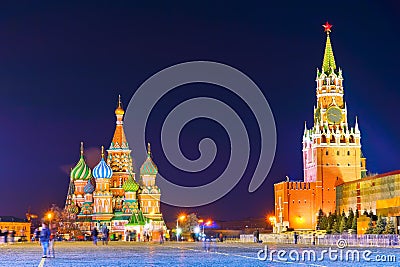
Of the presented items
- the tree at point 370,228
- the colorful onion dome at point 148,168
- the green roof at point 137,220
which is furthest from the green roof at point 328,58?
the tree at point 370,228

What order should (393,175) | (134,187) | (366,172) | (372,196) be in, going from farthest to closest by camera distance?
(366,172) → (134,187) → (372,196) → (393,175)

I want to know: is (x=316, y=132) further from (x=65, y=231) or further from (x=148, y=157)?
(x=65, y=231)

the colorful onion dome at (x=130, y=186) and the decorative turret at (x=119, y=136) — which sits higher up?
the decorative turret at (x=119, y=136)

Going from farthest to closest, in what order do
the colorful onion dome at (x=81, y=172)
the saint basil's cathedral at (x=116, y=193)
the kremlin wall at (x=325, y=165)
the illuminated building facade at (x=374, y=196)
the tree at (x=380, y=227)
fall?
1. the kremlin wall at (x=325, y=165)
2. the colorful onion dome at (x=81, y=172)
3. the saint basil's cathedral at (x=116, y=193)
4. the illuminated building facade at (x=374, y=196)
5. the tree at (x=380, y=227)

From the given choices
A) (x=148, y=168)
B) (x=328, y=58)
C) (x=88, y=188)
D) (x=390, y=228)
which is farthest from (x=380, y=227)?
(x=328, y=58)

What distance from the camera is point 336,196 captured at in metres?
130

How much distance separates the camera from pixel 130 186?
392 ft

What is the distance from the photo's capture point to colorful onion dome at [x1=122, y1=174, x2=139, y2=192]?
119438mm

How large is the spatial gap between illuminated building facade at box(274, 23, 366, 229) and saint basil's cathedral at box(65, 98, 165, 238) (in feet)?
72.4

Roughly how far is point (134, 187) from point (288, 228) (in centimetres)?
2473

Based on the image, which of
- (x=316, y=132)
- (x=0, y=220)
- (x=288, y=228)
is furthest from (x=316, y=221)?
(x=0, y=220)

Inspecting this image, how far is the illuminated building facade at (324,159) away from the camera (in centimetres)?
13162

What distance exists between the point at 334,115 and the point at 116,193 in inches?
1561

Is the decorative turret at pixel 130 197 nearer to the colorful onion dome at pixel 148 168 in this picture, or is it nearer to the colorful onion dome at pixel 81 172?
the colorful onion dome at pixel 148 168
